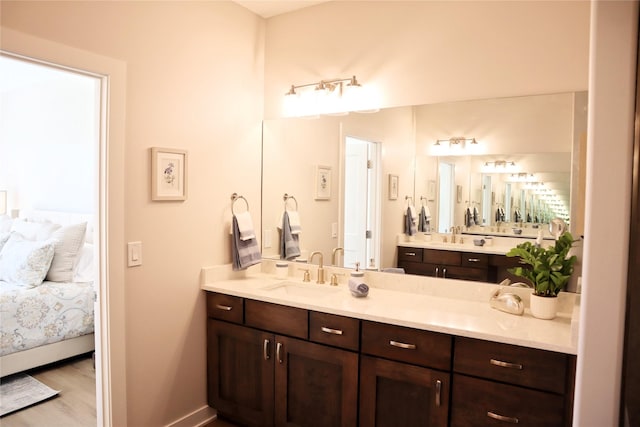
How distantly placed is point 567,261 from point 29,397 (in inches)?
138

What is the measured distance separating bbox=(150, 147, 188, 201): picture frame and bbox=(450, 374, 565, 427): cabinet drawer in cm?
176

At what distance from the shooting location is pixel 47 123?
468 centimetres

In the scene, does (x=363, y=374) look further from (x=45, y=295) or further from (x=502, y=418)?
(x=45, y=295)

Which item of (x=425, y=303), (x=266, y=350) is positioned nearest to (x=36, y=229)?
(x=266, y=350)

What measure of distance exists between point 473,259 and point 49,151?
4.54 metres

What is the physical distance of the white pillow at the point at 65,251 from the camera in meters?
3.70

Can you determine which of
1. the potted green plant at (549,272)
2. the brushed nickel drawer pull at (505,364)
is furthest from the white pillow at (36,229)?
the potted green plant at (549,272)

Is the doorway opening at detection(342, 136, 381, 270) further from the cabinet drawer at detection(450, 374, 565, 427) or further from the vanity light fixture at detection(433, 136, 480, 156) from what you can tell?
the cabinet drawer at detection(450, 374, 565, 427)

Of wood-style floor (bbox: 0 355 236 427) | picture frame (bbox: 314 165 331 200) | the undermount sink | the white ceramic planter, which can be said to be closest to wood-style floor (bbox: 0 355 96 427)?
wood-style floor (bbox: 0 355 236 427)

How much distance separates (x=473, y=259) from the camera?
2.37 metres

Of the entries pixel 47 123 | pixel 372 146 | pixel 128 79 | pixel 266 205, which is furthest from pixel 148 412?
pixel 47 123

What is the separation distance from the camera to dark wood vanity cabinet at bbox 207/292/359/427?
2.18 m

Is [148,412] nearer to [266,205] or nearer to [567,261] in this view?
[266,205]

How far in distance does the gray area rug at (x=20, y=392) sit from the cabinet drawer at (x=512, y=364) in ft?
9.33
